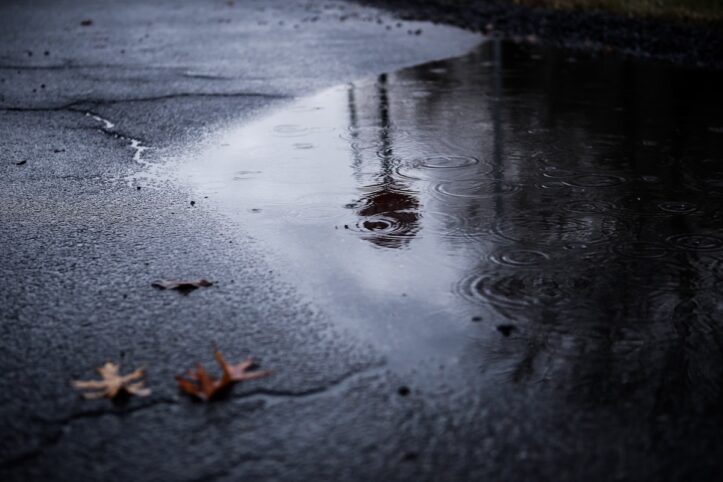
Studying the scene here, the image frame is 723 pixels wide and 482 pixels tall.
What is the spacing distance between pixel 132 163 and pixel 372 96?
2763 mm

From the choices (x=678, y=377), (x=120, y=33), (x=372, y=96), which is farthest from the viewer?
(x=120, y=33)

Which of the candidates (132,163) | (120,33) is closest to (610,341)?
(132,163)

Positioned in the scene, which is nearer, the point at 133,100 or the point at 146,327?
the point at 146,327

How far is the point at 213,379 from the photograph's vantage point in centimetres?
275

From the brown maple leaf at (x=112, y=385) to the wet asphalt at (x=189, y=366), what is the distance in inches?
1.6

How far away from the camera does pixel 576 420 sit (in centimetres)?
248

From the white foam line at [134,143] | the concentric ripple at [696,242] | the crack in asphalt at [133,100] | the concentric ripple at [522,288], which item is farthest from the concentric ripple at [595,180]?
the crack in asphalt at [133,100]

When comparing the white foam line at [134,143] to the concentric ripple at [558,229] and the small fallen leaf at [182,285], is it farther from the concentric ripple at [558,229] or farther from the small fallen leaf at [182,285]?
the concentric ripple at [558,229]

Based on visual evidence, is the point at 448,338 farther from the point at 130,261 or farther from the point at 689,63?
the point at 689,63

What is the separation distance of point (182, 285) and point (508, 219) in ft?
5.61

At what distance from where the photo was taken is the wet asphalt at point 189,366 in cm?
231

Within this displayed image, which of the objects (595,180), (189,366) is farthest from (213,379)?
(595,180)

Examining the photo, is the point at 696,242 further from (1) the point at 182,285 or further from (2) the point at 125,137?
(2) the point at 125,137

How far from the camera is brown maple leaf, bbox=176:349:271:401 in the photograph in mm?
2659
